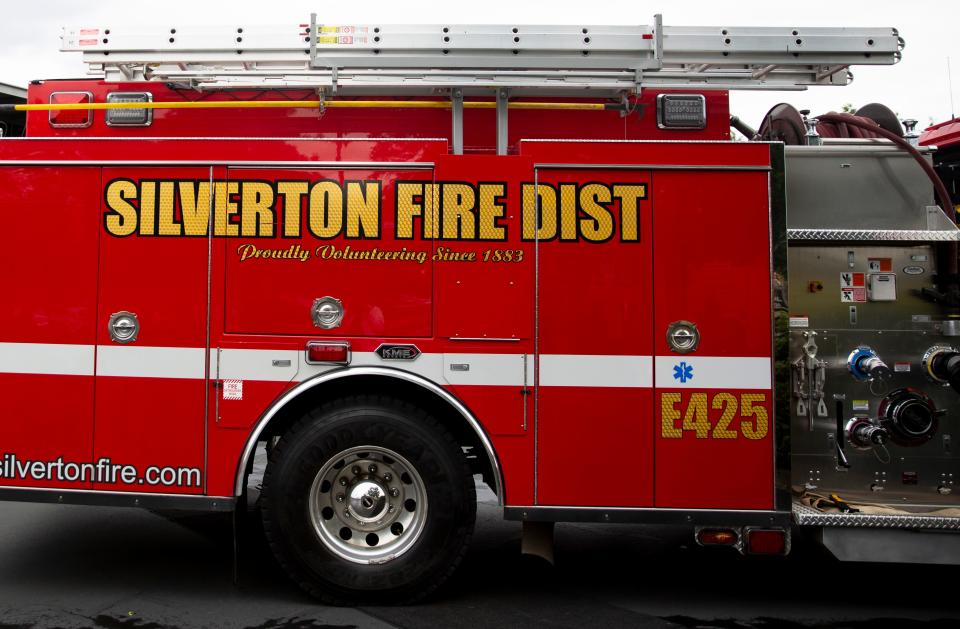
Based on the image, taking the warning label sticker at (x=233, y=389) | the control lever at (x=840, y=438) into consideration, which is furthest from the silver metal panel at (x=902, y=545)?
the warning label sticker at (x=233, y=389)

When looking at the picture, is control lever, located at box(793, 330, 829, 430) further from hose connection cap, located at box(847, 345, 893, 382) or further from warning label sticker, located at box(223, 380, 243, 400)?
warning label sticker, located at box(223, 380, 243, 400)

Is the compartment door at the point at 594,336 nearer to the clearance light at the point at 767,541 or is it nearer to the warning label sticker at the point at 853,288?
the clearance light at the point at 767,541

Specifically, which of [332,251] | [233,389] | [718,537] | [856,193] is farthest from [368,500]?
[856,193]

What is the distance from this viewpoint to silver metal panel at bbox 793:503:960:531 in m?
4.06

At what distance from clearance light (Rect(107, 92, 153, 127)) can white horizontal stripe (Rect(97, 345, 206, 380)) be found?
1416mm

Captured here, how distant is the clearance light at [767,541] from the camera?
4.16m

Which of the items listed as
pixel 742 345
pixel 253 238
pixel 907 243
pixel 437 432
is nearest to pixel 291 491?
pixel 437 432

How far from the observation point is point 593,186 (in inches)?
167

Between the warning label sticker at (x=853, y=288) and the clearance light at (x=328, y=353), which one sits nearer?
the clearance light at (x=328, y=353)

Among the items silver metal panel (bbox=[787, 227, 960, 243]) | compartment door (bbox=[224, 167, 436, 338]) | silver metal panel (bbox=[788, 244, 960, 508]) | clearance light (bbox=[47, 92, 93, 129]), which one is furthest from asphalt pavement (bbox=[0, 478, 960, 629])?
clearance light (bbox=[47, 92, 93, 129])

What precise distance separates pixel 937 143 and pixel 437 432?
16.5ft

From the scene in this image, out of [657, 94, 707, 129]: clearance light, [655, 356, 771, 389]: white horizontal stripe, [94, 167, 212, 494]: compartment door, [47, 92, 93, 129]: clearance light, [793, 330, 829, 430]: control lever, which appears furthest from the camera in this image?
[47, 92, 93, 129]: clearance light

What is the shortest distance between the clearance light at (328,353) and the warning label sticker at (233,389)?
0.42 m

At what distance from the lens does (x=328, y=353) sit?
166 inches
